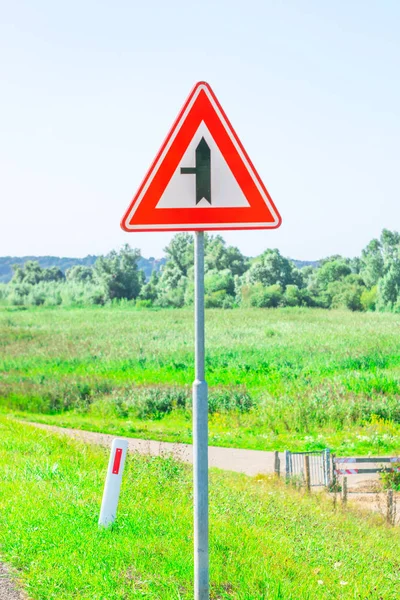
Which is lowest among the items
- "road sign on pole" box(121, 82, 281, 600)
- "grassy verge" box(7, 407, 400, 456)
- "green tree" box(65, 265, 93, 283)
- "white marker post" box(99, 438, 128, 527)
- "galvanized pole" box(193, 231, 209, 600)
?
"grassy verge" box(7, 407, 400, 456)

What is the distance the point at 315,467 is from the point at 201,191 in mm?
11591

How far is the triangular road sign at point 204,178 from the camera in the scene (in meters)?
3.41

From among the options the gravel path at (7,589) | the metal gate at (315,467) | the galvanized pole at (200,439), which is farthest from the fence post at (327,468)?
the galvanized pole at (200,439)

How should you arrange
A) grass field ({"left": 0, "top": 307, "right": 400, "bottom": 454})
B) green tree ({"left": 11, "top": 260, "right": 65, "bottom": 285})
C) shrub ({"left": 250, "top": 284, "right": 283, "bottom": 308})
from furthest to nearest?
green tree ({"left": 11, "top": 260, "right": 65, "bottom": 285})
shrub ({"left": 250, "top": 284, "right": 283, "bottom": 308})
grass field ({"left": 0, "top": 307, "right": 400, "bottom": 454})

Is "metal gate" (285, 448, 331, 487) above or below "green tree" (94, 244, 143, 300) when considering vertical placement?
below

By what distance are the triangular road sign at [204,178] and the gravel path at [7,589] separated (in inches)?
86.2

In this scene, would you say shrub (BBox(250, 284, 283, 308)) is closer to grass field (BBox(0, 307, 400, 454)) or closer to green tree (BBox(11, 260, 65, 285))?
grass field (BBox(0, 307, 400, 454))

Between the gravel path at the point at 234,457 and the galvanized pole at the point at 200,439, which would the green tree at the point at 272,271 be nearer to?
the gravel path at the point at 234,457

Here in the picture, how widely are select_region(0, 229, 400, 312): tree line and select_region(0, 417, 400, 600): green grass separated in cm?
2725

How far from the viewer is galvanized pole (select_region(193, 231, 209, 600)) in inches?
133

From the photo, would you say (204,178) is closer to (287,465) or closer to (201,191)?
(201,191)

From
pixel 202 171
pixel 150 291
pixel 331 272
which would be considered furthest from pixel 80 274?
pixel 202 171

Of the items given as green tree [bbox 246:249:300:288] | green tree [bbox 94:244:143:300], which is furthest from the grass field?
green tree [bbox 246:249:300:288]

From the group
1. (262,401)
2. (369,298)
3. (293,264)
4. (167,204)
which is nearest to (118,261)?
(293,264)
